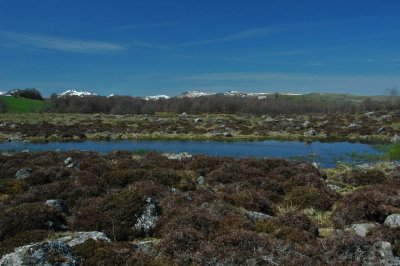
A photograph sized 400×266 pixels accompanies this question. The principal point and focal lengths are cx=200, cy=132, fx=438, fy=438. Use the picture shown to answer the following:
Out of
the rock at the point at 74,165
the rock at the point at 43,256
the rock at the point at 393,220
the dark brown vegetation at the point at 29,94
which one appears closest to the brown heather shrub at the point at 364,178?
the rock at the point at 393,220

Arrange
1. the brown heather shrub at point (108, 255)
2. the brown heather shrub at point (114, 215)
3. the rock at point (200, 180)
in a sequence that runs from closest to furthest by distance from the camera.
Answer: the brown heather shrub at point (108, 255) → the brown heather shrub at point (114, 215) → the rock at point (200, 180)

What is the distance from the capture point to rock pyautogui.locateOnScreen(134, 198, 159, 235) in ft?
38.1

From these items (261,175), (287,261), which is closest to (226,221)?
(287,261)

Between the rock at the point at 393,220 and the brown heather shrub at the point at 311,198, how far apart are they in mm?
2819

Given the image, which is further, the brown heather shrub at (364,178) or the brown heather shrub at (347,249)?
the brown heather shrub at (364,178)

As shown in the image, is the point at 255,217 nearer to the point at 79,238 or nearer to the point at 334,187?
the point at 79,238

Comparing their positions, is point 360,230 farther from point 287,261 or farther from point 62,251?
point 62,251

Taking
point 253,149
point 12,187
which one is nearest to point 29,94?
point 253,149

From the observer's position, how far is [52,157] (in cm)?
2644

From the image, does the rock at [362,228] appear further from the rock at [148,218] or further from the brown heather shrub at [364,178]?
the brown heather shrub at [364,178]

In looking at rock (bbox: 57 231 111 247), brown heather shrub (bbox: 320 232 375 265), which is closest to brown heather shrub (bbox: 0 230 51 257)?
rock (bbox: 57 231 111 247)

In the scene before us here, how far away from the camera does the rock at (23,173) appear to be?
64.7 feet

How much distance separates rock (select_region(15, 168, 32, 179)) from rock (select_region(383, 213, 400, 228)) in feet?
49.1

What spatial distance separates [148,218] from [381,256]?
5.89 meters
